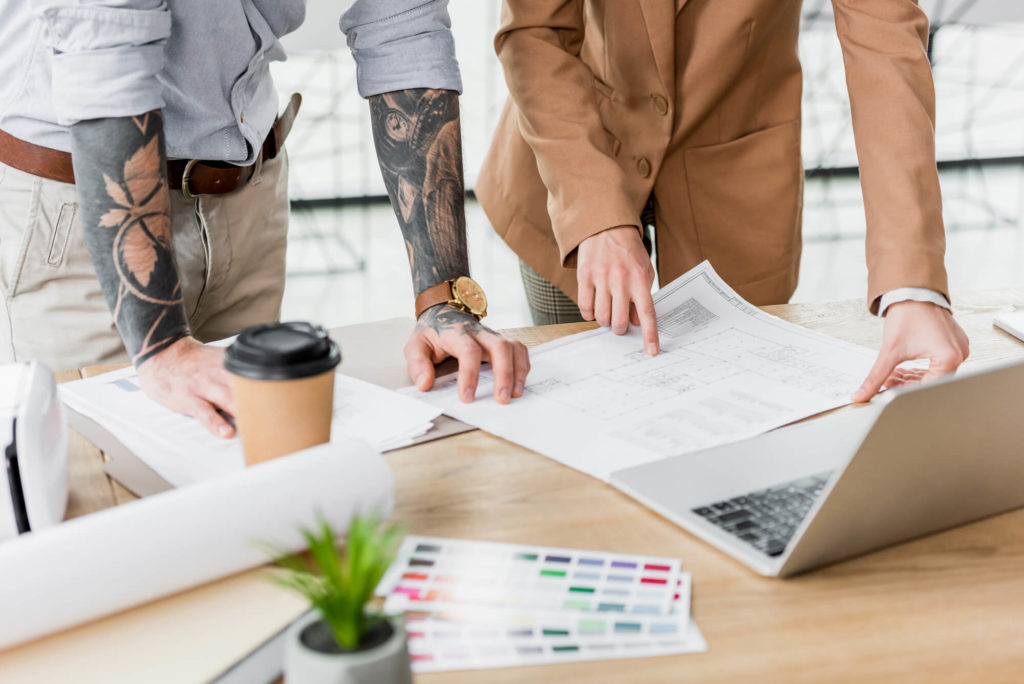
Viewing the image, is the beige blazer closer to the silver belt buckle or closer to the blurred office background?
the silver belt buckle

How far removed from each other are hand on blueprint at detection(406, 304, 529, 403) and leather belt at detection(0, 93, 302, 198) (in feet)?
1.26

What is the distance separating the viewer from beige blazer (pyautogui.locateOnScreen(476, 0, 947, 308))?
1225 millimetres

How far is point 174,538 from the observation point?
618mm

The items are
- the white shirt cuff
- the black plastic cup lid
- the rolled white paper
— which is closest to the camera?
the rolled white paper

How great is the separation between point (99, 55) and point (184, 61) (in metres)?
0.24

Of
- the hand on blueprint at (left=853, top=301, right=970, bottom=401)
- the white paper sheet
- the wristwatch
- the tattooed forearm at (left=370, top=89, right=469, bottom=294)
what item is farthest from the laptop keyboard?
the tattooed forearm at (left=370, top=89, right=469, bottom=294)

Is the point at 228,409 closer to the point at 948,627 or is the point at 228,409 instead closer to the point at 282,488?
the point at 282,488

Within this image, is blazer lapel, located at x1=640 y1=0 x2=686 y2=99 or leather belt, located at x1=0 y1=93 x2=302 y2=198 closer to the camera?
leather belt, located at x1=0 y1=93 x2=302 y2=198

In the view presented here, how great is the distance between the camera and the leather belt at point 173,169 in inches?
47.8

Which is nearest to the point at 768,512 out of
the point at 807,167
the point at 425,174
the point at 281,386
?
the point at 281,386

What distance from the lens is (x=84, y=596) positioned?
1.92ft

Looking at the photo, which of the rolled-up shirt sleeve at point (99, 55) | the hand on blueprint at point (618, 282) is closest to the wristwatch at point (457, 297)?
the hand on blueprint at point (618, 282)

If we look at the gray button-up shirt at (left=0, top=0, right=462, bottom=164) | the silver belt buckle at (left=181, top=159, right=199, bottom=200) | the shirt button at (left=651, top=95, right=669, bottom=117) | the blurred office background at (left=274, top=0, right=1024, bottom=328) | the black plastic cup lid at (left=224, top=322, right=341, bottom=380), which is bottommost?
the blurred office background at (left=274, top=0, right=1024, bottom=328)

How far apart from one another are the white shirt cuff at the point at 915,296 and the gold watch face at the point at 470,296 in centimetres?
50
